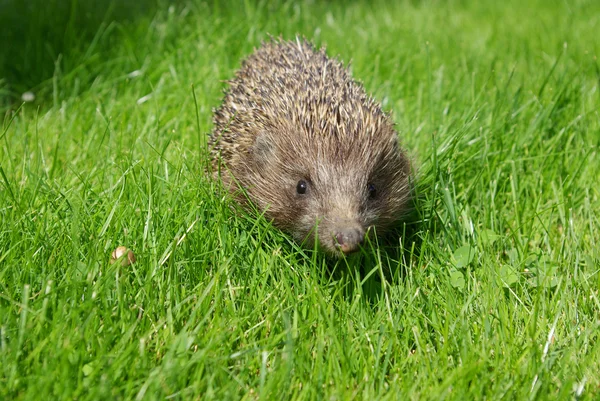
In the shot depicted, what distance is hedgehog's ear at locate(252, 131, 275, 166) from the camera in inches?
154

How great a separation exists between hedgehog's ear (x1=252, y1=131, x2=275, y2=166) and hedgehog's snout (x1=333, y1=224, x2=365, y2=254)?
2.75ft

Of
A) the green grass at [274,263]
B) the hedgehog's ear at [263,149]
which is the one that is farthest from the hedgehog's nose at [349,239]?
the hedgehog's ear at [263,149]

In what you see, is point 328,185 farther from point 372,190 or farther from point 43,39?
point 43,39

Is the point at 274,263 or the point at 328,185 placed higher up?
the point at 328,185

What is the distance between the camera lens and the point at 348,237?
10.6ft

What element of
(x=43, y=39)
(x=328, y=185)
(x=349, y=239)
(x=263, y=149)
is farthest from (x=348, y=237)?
(x=43, y=39)

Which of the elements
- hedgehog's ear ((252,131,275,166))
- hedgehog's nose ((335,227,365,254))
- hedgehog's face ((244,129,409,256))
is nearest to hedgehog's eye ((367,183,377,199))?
hedgehog's face ((244,129,409,256))

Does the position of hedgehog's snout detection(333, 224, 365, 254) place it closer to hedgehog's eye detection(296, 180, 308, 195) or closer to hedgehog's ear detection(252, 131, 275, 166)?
hedgehog's eye detection(296, 180, 308, 195)

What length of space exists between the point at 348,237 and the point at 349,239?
0.01m

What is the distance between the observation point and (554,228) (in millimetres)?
4094

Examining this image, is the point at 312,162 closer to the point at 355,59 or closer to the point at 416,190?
the point at 416,190

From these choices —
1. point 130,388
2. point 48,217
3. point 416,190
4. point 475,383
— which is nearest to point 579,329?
point 475,383

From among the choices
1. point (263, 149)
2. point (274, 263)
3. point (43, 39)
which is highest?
point (263, 149)

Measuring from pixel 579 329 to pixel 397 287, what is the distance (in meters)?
0.93
